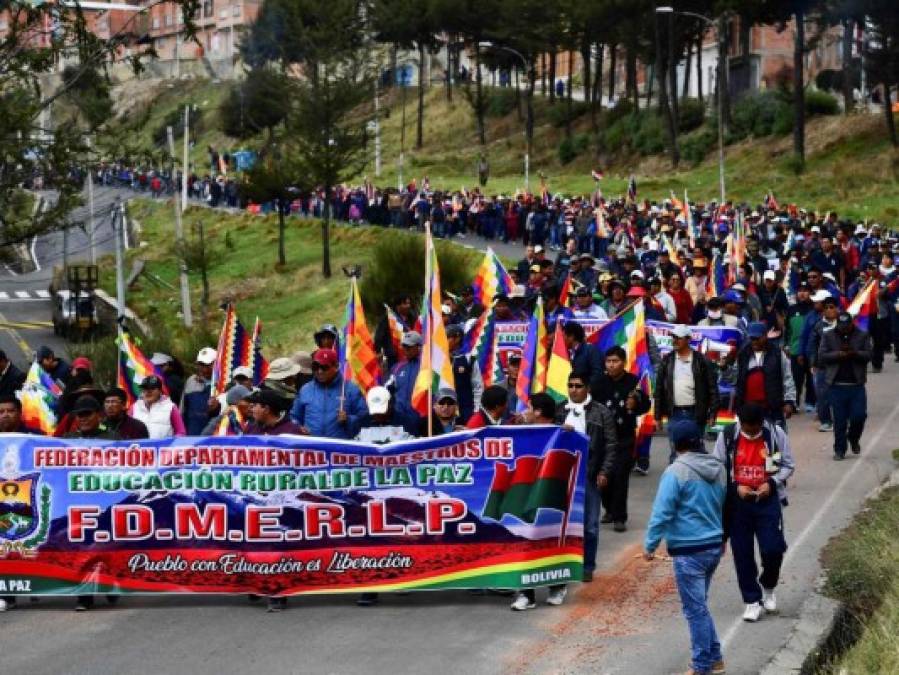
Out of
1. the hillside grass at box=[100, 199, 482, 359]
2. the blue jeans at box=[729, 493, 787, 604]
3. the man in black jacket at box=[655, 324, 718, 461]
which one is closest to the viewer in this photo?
the blue jeans at box=[729, 493, 787, 604]

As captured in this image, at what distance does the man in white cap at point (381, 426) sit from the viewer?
11.3m

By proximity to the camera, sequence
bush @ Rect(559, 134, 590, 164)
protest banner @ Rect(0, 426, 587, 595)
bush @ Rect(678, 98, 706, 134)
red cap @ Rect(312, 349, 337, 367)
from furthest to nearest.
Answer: bush @ Rect(559, 134, 590, 164) < bush @ Rect(678, 98, 706, 134) < red cap @ Rect(312, 349, 337, 367) < protest banner @ Rect(0, 426, 587, 595)

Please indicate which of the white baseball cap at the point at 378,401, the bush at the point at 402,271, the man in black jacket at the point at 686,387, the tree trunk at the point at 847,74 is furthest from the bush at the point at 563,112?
the white baseball cap at the point at 378,401

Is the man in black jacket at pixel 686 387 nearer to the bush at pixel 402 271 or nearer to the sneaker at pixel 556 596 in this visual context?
the sneaker at pixel 556 596

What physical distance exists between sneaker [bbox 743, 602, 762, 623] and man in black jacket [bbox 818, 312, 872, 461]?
6.51 m

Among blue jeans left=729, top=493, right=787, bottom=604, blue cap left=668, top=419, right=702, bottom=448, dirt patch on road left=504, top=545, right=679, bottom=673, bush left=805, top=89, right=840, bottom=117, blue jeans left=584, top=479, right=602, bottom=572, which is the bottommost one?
dirt patch on road left=504, top=545, right=679, bottom=673

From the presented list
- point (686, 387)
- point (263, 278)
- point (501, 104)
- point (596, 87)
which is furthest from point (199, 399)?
point (501, 104)

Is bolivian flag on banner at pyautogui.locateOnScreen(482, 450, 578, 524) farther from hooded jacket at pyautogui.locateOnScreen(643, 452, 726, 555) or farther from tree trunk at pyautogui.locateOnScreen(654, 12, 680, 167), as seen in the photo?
tree trunk at pyautogui.locateOnScreen(654, 12, 680, 167)

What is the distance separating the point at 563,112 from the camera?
275 feet

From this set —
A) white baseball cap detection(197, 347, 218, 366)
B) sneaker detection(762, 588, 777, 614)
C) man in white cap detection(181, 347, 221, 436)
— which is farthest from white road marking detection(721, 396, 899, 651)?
white baseball cap detection(197, 347, 218, 366)

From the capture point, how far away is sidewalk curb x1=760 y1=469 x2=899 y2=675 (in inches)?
374

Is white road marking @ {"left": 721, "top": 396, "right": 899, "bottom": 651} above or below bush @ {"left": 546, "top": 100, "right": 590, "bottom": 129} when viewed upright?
below

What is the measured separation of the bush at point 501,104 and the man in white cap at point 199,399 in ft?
255

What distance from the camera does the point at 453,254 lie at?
3959 cm
